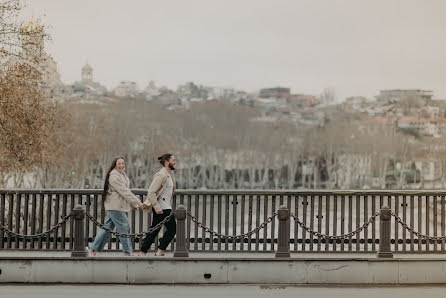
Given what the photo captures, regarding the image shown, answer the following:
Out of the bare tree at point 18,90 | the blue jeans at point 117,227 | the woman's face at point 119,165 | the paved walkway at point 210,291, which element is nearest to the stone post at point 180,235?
the paved walkway at point 210,291

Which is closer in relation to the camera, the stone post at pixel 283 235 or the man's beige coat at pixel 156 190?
the stone post at pixel 283 235

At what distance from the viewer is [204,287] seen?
14.9m

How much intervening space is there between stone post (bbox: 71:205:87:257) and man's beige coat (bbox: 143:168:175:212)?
1227mm

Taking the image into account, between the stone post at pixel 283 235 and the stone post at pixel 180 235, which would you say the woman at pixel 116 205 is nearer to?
the stone post at pixel 180 235

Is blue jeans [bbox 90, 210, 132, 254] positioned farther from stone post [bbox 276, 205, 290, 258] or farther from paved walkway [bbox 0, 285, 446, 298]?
stone post [bbox 276, 205, 290, 258]

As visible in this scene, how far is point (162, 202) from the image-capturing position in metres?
16.0

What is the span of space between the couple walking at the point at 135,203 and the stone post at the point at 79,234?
2.18 ft

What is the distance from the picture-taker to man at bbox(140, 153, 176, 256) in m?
15.8

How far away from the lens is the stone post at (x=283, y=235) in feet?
50.2

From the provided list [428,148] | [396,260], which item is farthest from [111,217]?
[428,148]

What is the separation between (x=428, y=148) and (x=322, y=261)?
15768cm

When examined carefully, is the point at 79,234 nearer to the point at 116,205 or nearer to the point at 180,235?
the point at 116,205

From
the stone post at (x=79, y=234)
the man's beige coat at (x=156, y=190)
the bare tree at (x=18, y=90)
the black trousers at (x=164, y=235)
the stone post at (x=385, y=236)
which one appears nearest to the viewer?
the stone post at (x=79, y=234)

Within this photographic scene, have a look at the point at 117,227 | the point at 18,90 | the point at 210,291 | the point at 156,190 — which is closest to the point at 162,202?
the point at 156,190
